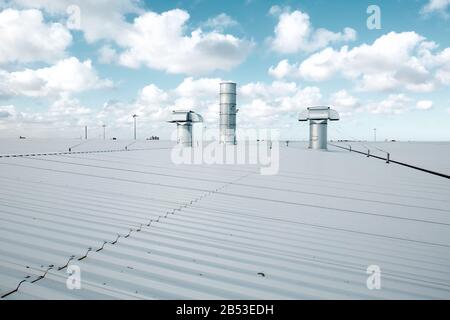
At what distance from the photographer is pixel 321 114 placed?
2944cm

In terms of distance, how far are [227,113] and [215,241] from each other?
25.8 meters

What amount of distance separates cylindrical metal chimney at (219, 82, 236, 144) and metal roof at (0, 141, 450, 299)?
21.8 metres

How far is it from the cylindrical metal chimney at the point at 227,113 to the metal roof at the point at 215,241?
858 inches

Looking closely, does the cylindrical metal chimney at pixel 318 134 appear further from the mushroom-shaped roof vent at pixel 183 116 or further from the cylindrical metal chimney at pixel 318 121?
the mushroom-shaped roof vent at pixel 183 116

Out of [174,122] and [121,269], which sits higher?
[174,122]

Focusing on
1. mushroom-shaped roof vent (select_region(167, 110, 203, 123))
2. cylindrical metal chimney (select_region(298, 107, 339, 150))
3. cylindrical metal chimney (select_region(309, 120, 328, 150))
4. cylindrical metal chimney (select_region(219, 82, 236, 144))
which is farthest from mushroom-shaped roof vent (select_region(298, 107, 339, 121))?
mushroom-shaped roof vent (select_region(167, 110, 203, 123))

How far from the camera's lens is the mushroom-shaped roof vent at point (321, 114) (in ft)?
96.2

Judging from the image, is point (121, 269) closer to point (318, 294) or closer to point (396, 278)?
point (318, 294)

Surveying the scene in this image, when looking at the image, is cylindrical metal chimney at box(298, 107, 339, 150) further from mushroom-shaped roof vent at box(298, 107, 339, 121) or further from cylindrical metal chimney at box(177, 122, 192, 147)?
cylindrical metal chimney at box(177, 122, 192, 147)

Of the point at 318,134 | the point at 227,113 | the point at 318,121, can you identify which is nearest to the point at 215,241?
the point at 227,113

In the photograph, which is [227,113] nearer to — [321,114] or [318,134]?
[321,114]

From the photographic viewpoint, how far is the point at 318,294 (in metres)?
3.15
